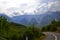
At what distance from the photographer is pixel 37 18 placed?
8.92m

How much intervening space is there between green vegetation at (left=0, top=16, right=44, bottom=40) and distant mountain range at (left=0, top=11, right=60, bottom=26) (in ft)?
0.72

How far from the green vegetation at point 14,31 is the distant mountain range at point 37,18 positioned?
220 millimetres

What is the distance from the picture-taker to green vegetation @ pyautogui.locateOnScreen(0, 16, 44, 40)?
761 cm

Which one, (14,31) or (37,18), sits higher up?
(37,18)

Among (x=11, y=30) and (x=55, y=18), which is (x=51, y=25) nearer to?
(x=55, y=18)

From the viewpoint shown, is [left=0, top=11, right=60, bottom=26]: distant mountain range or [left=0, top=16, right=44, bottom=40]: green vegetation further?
[left=0, top=11, right=60, bottom=26]: distant mountain range

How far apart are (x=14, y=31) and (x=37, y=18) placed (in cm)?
161

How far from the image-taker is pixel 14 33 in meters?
7.65

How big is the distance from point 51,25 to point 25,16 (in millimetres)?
2599

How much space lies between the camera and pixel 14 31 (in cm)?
768

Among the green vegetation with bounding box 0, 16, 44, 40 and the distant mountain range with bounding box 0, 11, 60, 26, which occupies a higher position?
the distant mountain range with bounding box 0, 11, 60, 26

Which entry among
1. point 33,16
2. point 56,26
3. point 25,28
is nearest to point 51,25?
point 56,26

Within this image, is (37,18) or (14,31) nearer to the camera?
(14,31)

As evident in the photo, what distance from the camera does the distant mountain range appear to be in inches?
328
